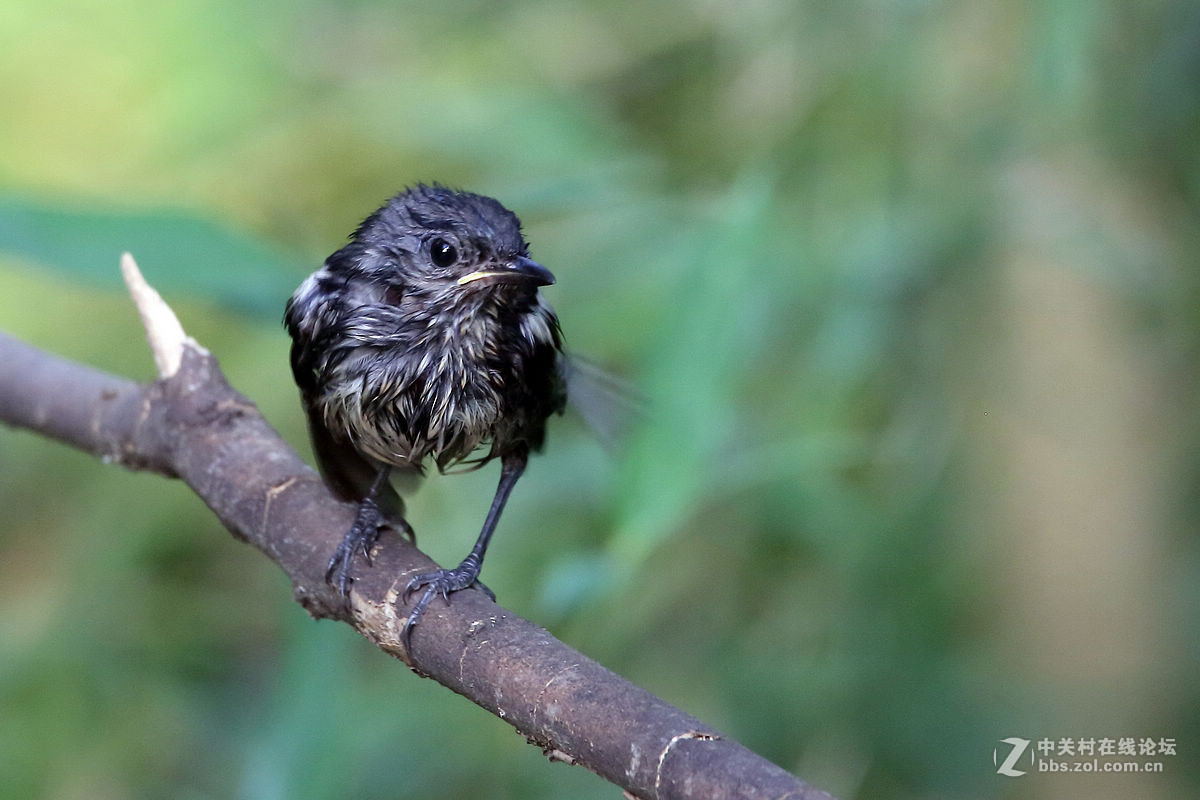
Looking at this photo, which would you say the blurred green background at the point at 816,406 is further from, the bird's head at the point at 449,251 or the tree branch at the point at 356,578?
the bird's head at the point at 449,251

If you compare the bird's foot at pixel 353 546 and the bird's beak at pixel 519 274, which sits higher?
the bird's beak at pixel 519 274

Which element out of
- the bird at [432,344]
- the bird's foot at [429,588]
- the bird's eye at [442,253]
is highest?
the bird's eye at [442,253]

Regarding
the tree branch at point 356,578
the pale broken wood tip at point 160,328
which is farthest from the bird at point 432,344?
the pale broken wood tip at point 160,328

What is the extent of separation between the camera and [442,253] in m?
2.43

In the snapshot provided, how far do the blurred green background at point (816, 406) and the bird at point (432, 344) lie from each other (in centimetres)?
43

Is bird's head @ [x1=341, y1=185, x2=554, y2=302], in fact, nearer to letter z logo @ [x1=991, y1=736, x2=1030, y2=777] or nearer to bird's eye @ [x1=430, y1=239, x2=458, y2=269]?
bird's eye @ [x1=430, y1=239, x2=458, y2=269]

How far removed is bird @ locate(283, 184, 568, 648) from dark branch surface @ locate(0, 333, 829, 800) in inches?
5.9

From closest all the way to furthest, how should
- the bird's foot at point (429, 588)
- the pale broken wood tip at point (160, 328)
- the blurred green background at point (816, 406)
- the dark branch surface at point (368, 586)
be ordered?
1. the dark branch surface at point (368, 586)
2. the bird's foot at point (429, 588)
3. the pale broken wood tip at point (160, 328)
4. the blurred green background at point (816, 406)

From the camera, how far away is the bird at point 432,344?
2406 mm

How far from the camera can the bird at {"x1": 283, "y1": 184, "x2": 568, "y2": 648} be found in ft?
7.89

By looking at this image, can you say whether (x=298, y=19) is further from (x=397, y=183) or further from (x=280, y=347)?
(x=280, y=347)

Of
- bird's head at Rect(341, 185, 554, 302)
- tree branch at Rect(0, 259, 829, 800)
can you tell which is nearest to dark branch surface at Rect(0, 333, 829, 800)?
tree branch at Rect(0, 259, 829, 800)

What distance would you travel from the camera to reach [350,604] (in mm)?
2090

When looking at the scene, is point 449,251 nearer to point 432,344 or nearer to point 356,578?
point 432,344
